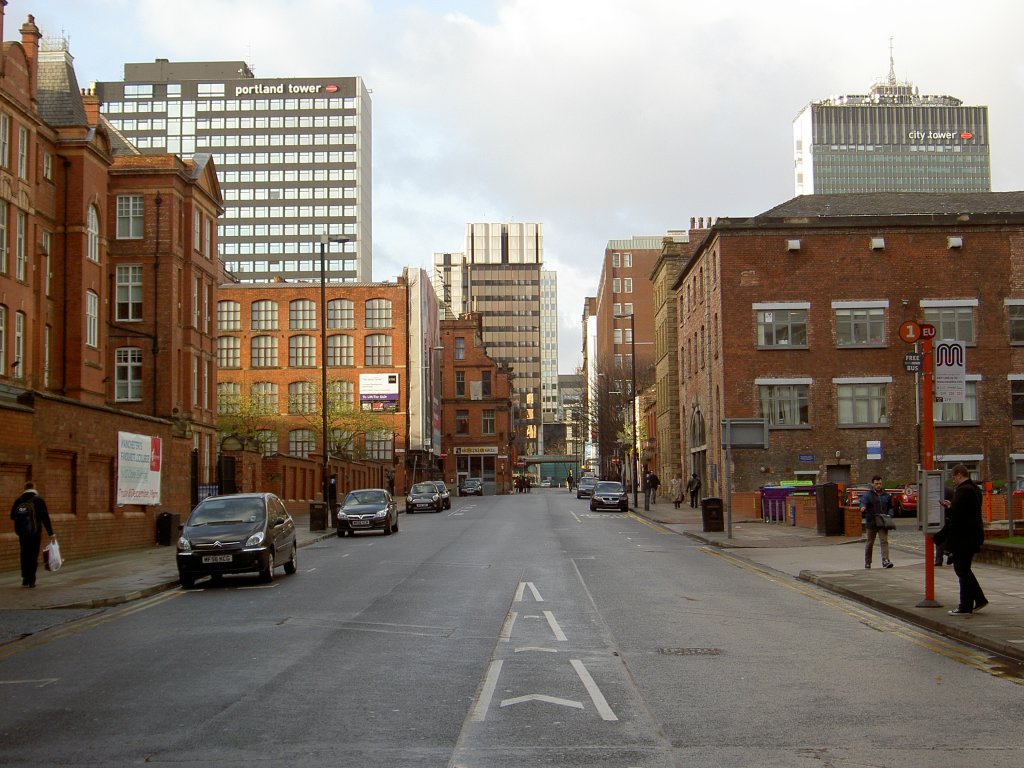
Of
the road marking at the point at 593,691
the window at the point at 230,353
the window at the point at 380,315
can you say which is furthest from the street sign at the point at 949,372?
the window at the point at 230,353

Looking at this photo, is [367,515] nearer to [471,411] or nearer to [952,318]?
[952,318]

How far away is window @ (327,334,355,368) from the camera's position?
93.2m

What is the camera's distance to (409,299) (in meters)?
93.8

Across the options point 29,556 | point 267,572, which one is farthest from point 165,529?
point 29,556

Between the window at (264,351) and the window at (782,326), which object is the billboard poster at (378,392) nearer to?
the window at (264,351)

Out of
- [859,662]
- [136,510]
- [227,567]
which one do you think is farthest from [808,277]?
[859,662]

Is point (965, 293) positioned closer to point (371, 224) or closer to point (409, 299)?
point (409, 299)

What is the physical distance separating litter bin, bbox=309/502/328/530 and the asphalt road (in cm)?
2130

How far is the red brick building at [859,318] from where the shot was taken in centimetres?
4891

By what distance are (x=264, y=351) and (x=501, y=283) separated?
96.6m

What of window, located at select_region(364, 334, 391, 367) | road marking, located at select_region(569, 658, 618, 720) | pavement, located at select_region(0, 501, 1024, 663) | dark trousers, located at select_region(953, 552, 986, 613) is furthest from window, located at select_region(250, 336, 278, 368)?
road marking, located at select_region(569, 658, 618, 720)

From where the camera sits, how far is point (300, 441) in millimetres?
89812

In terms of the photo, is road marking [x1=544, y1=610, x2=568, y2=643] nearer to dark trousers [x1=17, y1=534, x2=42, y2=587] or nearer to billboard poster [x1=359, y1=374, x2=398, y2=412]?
dark trousers [x1=17, y1=534, x2=42, y2=587]

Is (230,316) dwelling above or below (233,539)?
above
